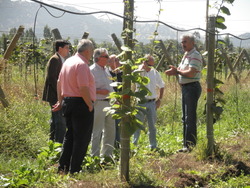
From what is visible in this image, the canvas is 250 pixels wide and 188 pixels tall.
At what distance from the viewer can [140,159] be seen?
456 cm

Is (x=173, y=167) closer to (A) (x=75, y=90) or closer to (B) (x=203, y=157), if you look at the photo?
(B) (x=203, y=157)

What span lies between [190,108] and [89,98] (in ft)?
6.78

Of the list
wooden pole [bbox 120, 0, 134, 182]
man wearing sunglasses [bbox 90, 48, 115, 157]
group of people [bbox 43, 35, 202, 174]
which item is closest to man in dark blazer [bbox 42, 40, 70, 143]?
group of people [bbox 43, 35, 202, 174]

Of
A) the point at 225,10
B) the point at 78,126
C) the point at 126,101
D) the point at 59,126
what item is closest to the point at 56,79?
the point at 59,126

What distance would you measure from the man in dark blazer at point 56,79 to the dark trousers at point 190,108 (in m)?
2.04

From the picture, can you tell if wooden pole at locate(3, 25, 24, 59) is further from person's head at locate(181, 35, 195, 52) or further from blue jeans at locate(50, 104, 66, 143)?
person's head at locate(181, 35, 195, 52)

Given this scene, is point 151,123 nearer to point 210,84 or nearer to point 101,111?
point 101,111

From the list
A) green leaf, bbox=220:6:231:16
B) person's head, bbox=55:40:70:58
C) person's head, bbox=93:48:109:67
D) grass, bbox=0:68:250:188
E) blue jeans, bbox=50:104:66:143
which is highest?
green leaf, bbox=220:6:231:16

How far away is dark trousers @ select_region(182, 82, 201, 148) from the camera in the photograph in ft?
17.5

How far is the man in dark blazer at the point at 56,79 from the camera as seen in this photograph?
17.7 ft

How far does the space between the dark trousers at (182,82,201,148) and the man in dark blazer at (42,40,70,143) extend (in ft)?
6.69

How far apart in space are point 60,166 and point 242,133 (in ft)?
13.4

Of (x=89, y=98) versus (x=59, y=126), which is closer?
(x=89, y=98)

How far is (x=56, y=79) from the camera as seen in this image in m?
5.41
